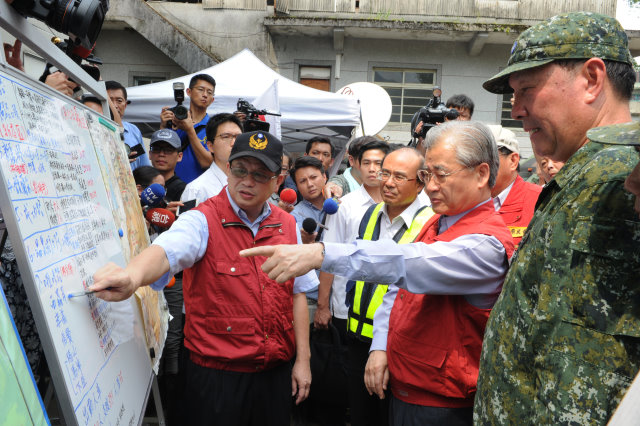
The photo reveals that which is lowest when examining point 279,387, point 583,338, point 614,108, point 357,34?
point 279,387

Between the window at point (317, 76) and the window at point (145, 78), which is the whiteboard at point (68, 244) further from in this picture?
the window at point (145, 78)

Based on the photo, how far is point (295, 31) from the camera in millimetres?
14930

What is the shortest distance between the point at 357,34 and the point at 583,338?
14.7 metres

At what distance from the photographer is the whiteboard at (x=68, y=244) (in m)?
1.27

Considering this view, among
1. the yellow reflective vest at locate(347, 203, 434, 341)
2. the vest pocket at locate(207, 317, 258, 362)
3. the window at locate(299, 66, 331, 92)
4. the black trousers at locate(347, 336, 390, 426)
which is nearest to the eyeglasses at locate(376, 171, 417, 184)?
the yellow reflective vest at locate(347, 203, 434, 341)

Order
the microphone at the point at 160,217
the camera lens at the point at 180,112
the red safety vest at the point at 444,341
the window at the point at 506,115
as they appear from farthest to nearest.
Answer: the window at the point at 506,115
the camera lens at the point at 180,112
the microphone at the point at 160,217
the red safety vest at the point at 444,341

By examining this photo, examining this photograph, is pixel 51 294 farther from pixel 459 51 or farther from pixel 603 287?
pixel 459 51

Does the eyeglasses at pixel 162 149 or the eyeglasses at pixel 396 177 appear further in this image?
the eyeglasses at pixel 162 149

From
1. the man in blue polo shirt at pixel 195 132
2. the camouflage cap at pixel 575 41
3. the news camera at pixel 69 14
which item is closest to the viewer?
the camouflage cap at pixel 575 41

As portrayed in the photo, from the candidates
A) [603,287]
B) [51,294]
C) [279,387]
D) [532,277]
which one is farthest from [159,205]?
[603,287]

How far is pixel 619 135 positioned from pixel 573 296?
0.47 m

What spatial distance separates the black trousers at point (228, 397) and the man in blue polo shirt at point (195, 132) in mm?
2526

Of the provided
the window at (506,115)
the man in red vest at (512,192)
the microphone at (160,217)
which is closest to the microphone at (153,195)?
the microphone at (160,217)

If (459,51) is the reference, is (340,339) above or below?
below
